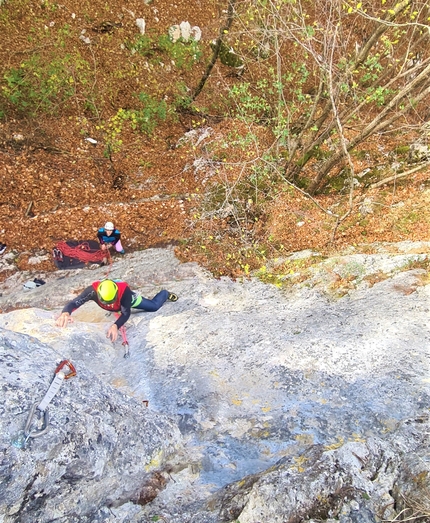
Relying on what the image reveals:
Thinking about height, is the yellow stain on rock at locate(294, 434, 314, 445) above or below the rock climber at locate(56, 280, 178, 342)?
above

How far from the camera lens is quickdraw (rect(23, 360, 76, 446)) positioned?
3.00 metres

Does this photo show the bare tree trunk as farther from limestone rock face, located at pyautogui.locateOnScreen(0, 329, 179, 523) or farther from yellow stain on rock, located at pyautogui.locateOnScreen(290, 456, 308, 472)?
yellow stain on rock, located at pyautogui.locateOnScreen(290, 456, 308, 472)

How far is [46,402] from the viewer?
3.22 meters

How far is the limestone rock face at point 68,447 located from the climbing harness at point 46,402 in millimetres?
43

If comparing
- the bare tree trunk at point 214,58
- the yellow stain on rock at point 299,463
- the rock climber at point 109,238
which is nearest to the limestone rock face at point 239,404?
the yellow stain on rock at point 299,463

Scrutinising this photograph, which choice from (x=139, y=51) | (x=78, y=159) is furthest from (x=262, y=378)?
(x=139, y=51)

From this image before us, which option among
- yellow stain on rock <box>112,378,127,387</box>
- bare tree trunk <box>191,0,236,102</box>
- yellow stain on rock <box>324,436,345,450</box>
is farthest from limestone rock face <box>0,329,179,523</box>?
bare tree trunk <box>191,0,236,102</box>

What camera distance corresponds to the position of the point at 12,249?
33.9ft

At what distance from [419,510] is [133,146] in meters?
13.2

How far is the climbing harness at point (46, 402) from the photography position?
3.00 meters

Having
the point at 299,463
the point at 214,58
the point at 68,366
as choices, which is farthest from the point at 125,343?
the point at 214,58

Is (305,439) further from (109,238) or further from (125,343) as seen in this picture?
(109,238)

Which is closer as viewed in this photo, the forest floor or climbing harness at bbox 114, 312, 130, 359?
climbing harness at bbox 114, 312, 130, 359

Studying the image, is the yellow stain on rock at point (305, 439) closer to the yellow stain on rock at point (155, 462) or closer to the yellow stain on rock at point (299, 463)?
the yellow stain on rock at point (299, 463)
